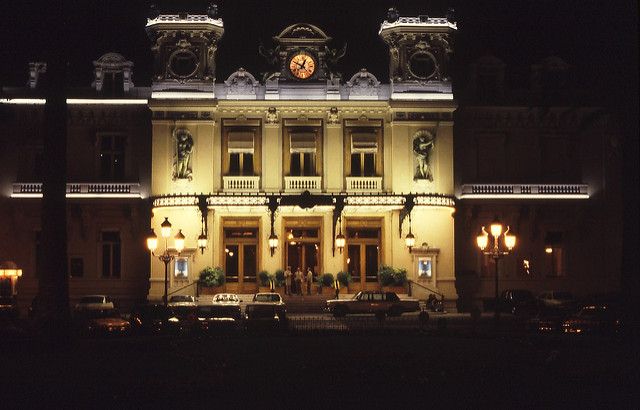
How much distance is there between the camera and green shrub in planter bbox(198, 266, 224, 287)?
1946 inches

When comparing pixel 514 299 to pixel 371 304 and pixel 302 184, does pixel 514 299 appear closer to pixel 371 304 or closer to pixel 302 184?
pixel 371 304

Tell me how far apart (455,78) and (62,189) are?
107ft

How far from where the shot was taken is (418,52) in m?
52.1

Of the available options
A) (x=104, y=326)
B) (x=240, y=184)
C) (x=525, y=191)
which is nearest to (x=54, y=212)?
(x=104, y=326)

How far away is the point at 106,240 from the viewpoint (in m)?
52.8

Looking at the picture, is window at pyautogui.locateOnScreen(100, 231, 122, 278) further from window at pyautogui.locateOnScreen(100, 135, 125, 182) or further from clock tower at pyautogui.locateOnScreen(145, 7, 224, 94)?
clock tower at pyautogui.locateOnScreen(145, 7, 224, 94)

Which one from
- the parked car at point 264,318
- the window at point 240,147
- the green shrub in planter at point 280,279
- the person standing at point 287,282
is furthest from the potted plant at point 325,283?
the parked car at point 264,318

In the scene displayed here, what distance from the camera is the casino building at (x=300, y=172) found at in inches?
2016

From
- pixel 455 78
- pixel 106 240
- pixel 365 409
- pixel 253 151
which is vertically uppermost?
pixel 455 78

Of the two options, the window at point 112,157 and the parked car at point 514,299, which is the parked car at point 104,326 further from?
the parked car at point 514,299

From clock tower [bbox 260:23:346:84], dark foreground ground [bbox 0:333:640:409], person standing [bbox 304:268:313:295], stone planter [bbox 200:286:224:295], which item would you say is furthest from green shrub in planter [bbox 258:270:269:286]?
dark foreground ground [bbox 0:333:640:409]

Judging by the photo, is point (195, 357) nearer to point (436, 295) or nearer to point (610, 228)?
point (436, 295)

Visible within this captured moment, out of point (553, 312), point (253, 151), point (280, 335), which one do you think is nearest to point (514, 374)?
point (280, 335)

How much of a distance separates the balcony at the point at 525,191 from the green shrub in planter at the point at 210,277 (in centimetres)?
1489
